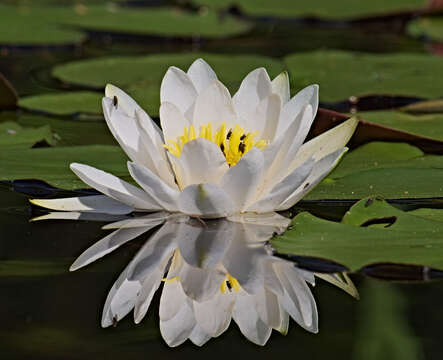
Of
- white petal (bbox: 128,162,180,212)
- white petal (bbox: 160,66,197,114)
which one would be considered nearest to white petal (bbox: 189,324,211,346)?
white petal (bbox: 128,162,180,212)

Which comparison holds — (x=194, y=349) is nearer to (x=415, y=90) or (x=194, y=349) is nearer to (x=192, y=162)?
(x=192, y=162)

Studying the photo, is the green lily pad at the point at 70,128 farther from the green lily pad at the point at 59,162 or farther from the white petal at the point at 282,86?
the white petal at the point at 282,86

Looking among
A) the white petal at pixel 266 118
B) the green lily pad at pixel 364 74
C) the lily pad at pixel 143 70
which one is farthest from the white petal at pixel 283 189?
the lily pad at pixel 143 70

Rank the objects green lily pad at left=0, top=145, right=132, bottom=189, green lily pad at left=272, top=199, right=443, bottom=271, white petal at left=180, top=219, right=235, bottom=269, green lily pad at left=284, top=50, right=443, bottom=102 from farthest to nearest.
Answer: green lily pad at left=284, top=50, right=443, bottom=102
green lily pad at left=0, top=145, right=132, bottom=189
white petal at left=180, top=219, right=235, bottom=269
green lily pad at left=272, top=199, right=443, bottom=271

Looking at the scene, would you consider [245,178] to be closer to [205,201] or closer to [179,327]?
[205,201]

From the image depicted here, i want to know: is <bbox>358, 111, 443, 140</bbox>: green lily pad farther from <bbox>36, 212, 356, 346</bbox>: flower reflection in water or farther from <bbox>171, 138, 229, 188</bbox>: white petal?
<bbox>171, 138, 229, 188</bbox>: white petal
